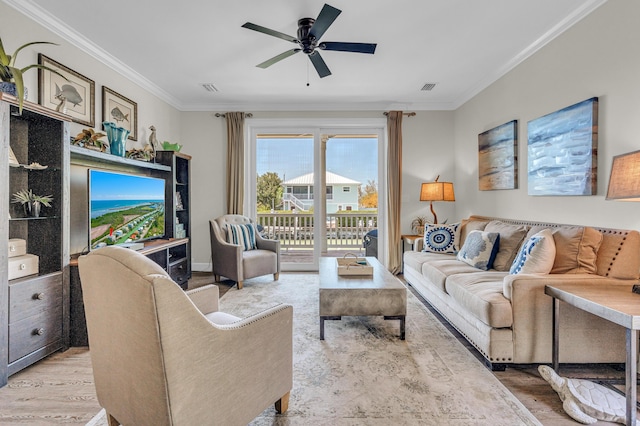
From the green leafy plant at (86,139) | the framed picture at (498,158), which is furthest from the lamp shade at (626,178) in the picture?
the green leafy plant at (86,139)

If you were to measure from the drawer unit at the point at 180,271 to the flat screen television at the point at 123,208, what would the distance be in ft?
1.38

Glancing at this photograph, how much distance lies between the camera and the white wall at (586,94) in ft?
7.33

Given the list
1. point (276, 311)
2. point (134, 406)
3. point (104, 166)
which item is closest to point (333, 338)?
point (276, 311)

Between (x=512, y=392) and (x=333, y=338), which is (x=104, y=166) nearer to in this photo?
(x=333, y=338)

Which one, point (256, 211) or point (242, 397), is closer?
point (242, 397)

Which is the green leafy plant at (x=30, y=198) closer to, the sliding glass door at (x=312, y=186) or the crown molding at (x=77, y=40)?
the crown molding at (x=77, y=40)

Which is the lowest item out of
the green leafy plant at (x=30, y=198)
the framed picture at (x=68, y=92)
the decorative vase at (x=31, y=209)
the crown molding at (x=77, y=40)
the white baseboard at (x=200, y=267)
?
the white baseboard at (x=200, y=267)

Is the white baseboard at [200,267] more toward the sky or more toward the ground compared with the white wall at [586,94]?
more toward the ground

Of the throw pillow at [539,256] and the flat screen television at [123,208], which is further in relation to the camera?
the flat screen television at [123,208]

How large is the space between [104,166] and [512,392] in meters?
4.08

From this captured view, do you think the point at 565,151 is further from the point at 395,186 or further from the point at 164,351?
the point at 164,351

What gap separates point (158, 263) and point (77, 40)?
234 centimetres

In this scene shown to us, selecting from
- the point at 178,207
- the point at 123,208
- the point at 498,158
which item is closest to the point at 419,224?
the point at 498,158

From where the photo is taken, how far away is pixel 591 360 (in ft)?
6.82
